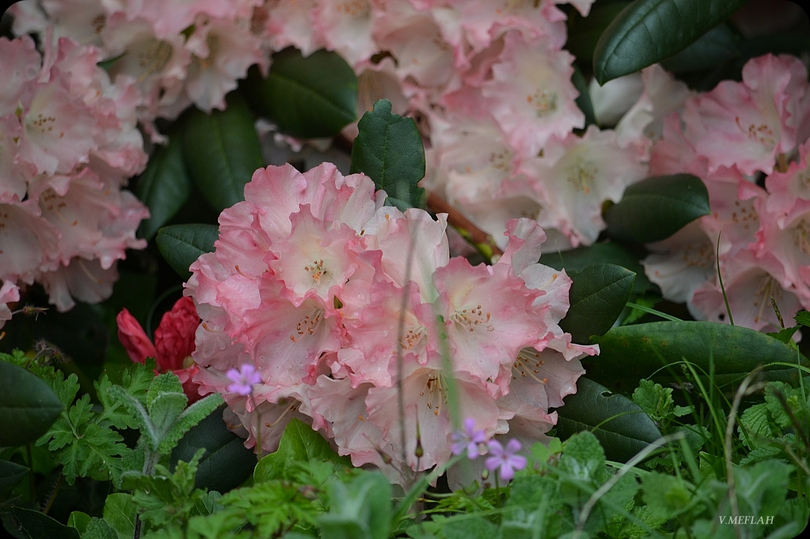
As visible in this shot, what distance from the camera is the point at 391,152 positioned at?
34.1 inches

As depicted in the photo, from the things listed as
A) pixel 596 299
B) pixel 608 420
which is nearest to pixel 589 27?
pixel 596 299

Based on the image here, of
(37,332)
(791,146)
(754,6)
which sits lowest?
(37,332)

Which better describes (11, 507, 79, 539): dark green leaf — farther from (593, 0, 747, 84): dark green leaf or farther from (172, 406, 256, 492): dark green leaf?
(593, 0, 747, 84): dark green leaf

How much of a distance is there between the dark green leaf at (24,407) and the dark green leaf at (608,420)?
49 centimetres

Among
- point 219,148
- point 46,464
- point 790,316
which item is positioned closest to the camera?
point 46,464

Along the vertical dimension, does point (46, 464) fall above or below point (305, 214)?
below

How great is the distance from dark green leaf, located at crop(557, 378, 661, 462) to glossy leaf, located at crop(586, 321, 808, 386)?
0.17ft

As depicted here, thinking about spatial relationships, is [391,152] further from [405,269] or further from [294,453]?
[294,453]

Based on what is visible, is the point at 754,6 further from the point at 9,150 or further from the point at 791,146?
the point at 9,150

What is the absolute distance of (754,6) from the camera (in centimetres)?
127

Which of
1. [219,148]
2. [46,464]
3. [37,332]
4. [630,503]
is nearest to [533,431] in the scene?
[630,503]

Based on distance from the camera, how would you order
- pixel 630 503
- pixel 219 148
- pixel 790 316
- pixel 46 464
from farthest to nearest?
pixel 219 148 < pixel 790 316 < pixel 46 464 < pixel 630 503

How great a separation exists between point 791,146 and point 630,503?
596mm

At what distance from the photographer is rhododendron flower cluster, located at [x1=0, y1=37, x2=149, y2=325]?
98 centimetres
